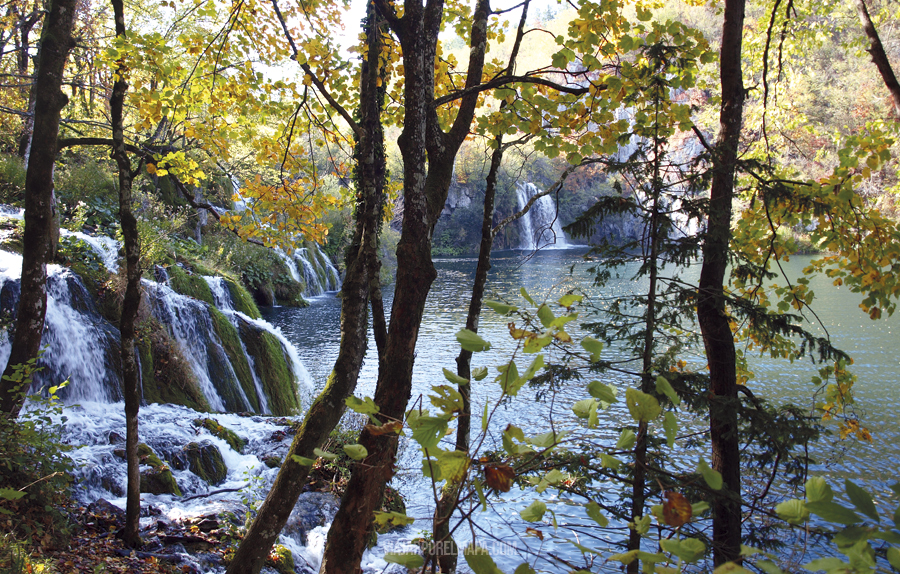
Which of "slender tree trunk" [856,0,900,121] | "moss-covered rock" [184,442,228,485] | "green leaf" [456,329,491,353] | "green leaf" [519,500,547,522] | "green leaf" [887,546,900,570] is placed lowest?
"moss-covered rock" [184,442,228,485]

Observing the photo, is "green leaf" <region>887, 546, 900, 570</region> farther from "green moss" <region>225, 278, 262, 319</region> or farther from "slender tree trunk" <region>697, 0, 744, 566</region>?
"green moss" <region>225, 278, 262, 319</region>

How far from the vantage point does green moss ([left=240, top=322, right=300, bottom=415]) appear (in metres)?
8.41

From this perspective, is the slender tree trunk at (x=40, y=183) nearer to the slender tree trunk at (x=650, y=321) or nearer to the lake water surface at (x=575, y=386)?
the lake water surface at (x=575, y=386)

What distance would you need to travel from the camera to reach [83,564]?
3309 mm

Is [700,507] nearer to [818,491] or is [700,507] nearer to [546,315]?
[818,491]

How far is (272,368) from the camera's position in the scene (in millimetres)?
→ 8602

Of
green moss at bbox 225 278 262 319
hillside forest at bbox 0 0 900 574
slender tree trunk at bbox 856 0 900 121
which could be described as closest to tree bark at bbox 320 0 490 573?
hillside forest at bbox 0 0 900 574

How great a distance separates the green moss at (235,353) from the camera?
26.1ft

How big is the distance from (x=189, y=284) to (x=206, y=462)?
396cm

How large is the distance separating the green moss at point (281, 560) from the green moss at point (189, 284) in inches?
206

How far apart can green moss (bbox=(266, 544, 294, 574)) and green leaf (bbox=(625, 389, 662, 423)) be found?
4.28m

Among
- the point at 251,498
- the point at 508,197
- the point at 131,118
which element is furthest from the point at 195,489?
the point at 508,197

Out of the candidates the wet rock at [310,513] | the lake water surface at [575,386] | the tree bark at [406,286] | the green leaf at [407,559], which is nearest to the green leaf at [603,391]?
the green leaf at [407,559]

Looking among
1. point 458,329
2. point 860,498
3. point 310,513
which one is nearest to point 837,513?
point 860,498
